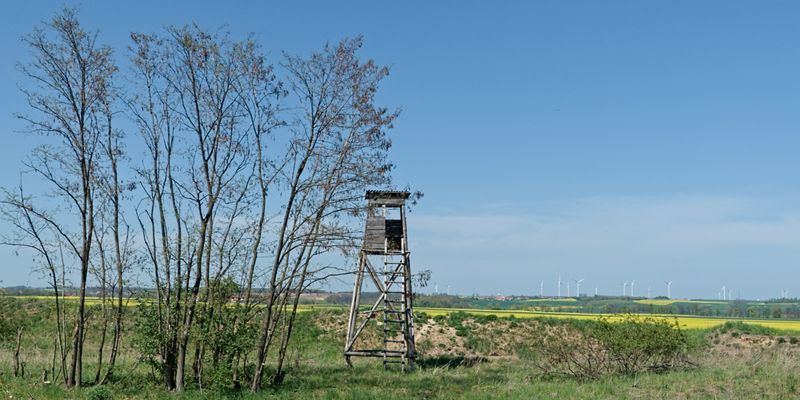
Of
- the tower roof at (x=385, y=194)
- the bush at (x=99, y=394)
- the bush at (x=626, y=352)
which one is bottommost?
the bush at (x=99, y=394)

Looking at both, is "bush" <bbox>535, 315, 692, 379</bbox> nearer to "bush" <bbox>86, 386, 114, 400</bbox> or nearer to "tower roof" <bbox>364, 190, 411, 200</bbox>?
"tower roof" <bbox>364, 190, 411, 200</bbox>

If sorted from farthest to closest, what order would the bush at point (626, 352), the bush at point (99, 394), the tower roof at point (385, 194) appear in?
the tower roof at point (385, 194) < the bush at point (626, 352) < the bush at point (99, 394)

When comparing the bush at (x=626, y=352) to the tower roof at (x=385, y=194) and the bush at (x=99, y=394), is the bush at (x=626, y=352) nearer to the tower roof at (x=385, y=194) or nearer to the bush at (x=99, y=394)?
the tower roof at (x=385, y=194)

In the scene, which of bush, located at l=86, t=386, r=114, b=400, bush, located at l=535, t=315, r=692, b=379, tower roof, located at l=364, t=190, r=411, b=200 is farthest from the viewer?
tower roof, located at l=364, t=190, r=411, b=200

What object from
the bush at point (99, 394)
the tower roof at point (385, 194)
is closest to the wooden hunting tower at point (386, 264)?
the tower roof at point (385, 194)

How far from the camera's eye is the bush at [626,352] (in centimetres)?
1923

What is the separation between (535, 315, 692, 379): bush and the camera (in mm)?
19234

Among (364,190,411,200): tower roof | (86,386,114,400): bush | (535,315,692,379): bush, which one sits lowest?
(86,386,114,400): bush

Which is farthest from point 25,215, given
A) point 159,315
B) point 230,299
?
point 230,299

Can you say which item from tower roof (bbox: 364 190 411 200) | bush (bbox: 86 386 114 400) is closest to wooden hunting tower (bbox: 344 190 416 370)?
tower roof (bbox: 364 190 411 200)

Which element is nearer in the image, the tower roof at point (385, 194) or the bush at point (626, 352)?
the bush at point (626, 352)

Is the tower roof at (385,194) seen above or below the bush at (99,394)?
above

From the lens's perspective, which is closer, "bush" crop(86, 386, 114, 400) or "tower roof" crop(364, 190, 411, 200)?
"bush" crop(86, 386, 114, 400)

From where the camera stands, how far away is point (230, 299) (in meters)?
16.1
